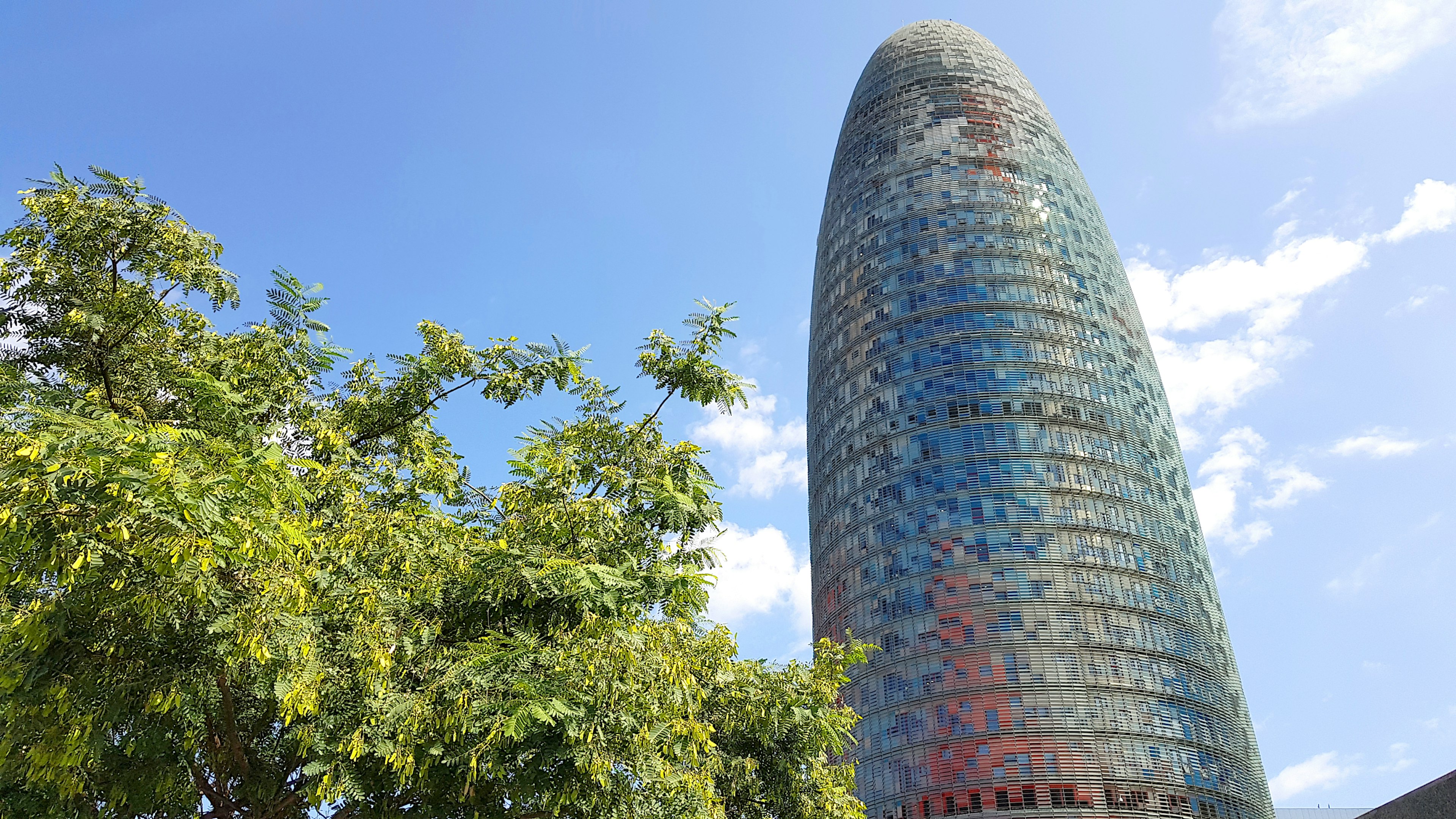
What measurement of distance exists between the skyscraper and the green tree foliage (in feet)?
232

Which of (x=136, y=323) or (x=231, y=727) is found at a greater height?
(x=136, y=323)

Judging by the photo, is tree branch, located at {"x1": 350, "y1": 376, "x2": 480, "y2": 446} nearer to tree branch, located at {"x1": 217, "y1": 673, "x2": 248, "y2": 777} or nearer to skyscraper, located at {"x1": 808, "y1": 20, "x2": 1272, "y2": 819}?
tree branch, located at {"x1": 217, "y1": 673, "x2": 248, "y2": 777}

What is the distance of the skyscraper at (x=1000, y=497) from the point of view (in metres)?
79.8

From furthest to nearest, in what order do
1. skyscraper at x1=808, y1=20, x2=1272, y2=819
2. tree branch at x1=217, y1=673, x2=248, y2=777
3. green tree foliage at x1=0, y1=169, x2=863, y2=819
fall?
skyscraper at x1=808, y1=20, x2=1272, y2=819, tree branch at x1=217, y1=673, x2=248, y2=777, green tree foliage at x1=0, y1=169, x2=863, y2=819

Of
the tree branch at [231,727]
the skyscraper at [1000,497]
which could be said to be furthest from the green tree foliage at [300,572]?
the skyscraper at [1000,497]

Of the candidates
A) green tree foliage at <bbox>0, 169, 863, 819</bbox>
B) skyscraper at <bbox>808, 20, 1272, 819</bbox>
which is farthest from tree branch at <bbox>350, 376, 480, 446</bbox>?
skyscraper at <bbox>808, 20, 1272, 819</bbox>

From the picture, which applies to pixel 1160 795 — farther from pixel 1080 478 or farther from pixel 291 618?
pixel 291 618

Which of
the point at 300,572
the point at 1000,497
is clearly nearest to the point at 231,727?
the point at 300,572

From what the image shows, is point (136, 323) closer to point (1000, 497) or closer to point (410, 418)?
point (410, 418)

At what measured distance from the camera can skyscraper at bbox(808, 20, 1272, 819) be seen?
262 ft

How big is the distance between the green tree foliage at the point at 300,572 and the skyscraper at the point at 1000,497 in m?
70.9

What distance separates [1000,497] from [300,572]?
83.0m

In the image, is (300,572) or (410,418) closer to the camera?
(300,572)

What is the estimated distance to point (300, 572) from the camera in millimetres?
11266
